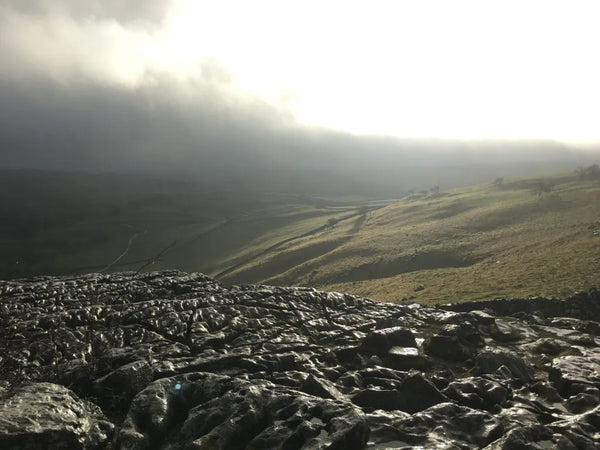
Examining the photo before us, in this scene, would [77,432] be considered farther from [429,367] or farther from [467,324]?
[467,324]

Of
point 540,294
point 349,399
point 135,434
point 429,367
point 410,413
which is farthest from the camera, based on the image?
point 540,294

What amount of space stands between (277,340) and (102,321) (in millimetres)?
14773

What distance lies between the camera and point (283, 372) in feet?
81.0

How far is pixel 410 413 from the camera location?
2016 cm

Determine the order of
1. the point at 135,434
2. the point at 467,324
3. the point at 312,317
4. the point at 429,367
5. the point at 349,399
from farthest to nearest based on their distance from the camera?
the point at 312,317, the point at 467,324, the point at 429,367, the point at 349,399, the point at 135,434

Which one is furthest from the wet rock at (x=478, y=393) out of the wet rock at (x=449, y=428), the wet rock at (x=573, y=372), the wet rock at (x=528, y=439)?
the wet rock at (x=573, y=372)

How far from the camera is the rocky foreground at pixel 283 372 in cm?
1742

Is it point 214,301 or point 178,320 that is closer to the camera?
point 178,320

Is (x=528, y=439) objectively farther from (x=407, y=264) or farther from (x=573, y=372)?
(x=407, y=264)

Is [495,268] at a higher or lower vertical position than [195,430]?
lower

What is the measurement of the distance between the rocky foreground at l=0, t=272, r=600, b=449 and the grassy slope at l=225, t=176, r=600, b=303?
18747 millimetres

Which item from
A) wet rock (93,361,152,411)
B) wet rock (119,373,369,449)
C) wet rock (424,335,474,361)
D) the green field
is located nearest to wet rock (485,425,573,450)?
wet rock (119,373,369,449)

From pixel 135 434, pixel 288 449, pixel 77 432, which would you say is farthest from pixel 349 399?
pixel 77 432

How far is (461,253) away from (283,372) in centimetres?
7626
